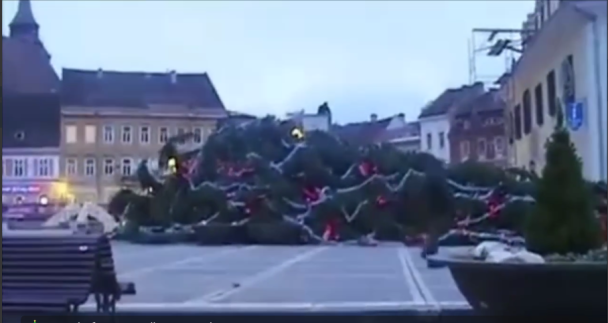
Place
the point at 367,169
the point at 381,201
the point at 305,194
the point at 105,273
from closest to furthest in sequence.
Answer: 1. the point at 105,273
2. the point at 367,169
3. the point at 381,201
4. the point at 305,194

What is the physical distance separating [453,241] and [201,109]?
271 cm

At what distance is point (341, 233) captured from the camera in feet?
30.7

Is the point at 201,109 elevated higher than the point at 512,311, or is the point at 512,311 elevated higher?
the point at 201,109

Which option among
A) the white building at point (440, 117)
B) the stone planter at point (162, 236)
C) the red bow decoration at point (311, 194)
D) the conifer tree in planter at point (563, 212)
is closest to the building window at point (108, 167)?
the white building at point (440, 117)

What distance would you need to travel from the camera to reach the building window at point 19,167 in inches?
117

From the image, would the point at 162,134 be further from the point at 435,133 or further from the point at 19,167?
the point at 435,133

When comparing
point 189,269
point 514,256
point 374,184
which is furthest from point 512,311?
point 374,184

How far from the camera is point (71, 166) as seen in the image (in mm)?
3754

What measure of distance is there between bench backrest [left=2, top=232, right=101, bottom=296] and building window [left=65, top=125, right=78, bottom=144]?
48 cm

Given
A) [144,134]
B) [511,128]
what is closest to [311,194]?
[511,128]

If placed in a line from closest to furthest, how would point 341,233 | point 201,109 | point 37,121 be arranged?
point 37,121, point 201,109, point 341,233

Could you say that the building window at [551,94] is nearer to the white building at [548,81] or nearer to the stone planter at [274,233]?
the white building at [548,81]

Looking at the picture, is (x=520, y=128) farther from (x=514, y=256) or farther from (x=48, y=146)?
(x=48, y=146)

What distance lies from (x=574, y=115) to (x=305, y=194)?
5.05 m
